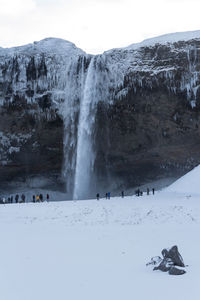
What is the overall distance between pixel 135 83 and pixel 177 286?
31578 millimetres

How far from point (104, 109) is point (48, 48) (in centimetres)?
890

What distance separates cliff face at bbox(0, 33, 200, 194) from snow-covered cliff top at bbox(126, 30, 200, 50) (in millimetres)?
241

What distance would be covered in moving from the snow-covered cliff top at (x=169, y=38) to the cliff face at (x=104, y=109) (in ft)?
0.79

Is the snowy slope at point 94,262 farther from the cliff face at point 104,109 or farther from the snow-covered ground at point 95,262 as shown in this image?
the cliff face at point 104,109

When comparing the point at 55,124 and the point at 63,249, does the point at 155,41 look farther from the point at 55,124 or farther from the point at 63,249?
the point at 63,249

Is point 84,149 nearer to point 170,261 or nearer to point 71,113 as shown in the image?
point 71,113

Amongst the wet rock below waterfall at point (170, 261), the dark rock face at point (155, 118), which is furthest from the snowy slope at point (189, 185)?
the wet rock below waterfall at point (170, 261)

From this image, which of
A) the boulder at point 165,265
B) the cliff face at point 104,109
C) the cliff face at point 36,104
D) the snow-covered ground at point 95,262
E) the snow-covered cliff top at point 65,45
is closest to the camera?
the snow-covered ground at point 95,262

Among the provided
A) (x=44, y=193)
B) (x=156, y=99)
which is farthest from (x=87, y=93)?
(x=44, y=193)

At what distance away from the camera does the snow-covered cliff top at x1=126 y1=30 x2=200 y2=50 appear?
3381cm

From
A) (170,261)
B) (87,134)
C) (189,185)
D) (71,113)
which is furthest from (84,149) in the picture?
(170,261)

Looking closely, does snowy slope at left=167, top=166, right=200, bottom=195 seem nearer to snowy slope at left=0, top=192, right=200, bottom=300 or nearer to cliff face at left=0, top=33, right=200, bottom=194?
cliff face at left=0, top=33, right=200, bottom=194

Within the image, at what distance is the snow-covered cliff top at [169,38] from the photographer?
33812 millimetres

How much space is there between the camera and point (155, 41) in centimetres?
3509
